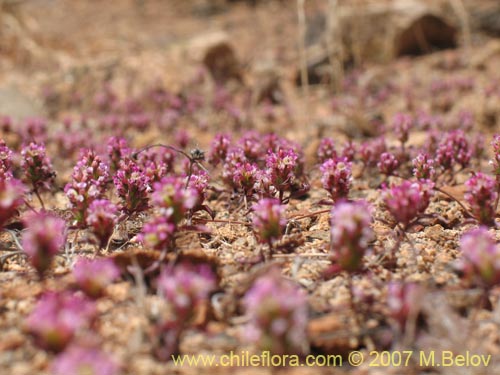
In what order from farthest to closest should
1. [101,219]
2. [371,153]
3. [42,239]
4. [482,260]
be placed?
[371,153], [101,219], [42,239], [482,260]

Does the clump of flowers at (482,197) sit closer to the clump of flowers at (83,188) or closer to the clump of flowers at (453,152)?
the clump of flowers at (453,152)

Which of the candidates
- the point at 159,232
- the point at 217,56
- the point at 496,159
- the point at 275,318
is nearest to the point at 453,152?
the point at 496,159

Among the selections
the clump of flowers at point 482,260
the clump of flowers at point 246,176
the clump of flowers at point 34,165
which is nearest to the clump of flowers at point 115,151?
the clump of flowers at point 34,165

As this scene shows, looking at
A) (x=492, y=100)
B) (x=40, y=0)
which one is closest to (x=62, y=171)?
(x=492, y=100)

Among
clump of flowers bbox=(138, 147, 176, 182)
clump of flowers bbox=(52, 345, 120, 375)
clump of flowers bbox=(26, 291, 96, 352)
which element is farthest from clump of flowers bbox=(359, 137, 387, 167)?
clump of flowers bbox=(52, 345, 120, 375)

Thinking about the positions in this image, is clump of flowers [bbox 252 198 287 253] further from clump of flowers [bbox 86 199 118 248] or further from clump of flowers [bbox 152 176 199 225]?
clump of flowers [bbox 86 199 118 248]

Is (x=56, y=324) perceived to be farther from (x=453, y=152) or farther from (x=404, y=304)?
(x=453, y=152)
